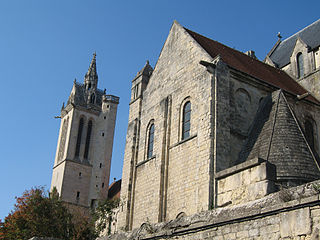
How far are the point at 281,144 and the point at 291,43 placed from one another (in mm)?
15016

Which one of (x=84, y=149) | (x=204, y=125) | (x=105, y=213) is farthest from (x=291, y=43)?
(x=84, y=149)

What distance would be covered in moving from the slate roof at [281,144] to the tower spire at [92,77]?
44247mm

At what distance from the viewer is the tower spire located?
193 ft

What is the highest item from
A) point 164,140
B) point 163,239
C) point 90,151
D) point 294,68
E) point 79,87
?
point 79,87

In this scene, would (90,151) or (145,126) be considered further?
(90,151)

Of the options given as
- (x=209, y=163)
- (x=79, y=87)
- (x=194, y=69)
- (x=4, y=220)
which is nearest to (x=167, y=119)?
(x=194, y=69)

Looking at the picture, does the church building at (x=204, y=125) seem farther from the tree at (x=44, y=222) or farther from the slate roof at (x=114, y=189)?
the slate roof at (x=114, y=189)

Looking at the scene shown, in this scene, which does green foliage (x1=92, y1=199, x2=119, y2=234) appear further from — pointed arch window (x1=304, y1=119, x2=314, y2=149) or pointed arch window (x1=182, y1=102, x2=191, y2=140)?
pointed arch window (x1=304, y1=119, x2=314, y2=149)

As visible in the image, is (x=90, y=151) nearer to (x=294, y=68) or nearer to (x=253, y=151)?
(x=294, y=68)

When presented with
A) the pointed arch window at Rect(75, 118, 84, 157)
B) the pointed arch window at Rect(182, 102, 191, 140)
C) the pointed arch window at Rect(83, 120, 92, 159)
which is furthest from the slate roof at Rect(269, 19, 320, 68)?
the pointed arch window at Rect(75, 118, 84, 157)

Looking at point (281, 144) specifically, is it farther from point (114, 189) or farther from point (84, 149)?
point (84, 149)

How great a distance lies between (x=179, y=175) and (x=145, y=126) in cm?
429

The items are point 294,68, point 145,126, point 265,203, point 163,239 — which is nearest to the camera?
point 265,203

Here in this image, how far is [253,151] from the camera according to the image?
14961mm
